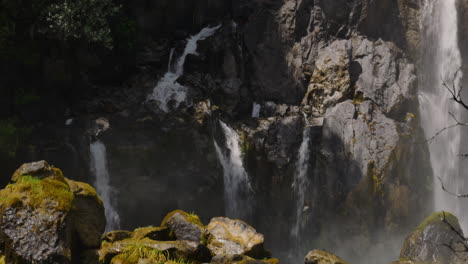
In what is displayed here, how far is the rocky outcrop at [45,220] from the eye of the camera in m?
5.90

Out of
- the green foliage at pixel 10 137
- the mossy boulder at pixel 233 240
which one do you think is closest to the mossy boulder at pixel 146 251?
the mossy boulder at pixel 233 240

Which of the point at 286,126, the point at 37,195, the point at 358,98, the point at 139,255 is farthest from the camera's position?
the point at 358,98

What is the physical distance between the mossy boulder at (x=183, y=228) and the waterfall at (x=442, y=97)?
39.1 ft

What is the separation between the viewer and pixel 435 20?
1895cm

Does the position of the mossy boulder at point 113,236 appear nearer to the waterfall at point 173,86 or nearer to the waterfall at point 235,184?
the waterfall at point 235,184

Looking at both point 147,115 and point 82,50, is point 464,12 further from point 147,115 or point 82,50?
point 82,50

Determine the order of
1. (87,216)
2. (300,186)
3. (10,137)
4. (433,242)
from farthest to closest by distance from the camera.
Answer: (300,186) < (10,137) < (433,242) < (87,216)

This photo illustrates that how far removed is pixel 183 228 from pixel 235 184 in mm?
7135

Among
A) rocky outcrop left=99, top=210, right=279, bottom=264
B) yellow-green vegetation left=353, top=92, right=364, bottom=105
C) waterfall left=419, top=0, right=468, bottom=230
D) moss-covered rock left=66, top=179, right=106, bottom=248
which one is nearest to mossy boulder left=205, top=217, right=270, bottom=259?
rocky outcrop left=99, top=210, right=279, bottom=264

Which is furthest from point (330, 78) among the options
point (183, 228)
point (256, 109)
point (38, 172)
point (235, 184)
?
point (38, 172)

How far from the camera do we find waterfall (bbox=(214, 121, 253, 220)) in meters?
16.8

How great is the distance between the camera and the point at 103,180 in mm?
15695

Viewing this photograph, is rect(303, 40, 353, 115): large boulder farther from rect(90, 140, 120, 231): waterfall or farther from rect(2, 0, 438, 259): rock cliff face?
rect(90, 140, 120, 231): waterfall

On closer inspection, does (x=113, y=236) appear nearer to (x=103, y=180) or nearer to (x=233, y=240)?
(x=233, y=240)
